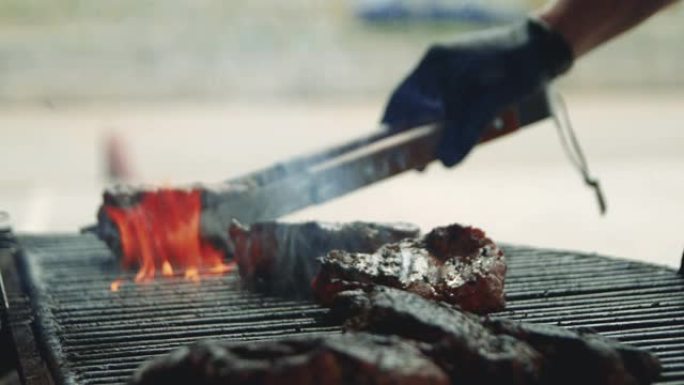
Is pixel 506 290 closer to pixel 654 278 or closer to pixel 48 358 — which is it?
pixel 654 278

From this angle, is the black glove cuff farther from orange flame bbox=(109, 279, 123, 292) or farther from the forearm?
orange flame bbox=(109, 279, 123, 292)

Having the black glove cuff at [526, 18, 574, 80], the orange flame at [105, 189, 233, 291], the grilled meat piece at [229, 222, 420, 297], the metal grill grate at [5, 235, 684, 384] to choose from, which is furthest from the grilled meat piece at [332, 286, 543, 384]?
the black glove cuff at [526, 18, 574, 80]

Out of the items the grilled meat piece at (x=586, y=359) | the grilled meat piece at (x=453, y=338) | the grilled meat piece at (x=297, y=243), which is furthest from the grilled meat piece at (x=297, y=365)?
the grilled meat piece at (x=297, y=243)

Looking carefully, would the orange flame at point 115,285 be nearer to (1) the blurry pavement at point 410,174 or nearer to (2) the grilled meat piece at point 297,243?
(2) the grilled meat piece at point 297,243

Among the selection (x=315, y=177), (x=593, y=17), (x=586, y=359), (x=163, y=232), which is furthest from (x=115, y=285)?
(x=593, y=17)

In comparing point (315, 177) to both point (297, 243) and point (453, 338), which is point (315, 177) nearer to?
point (297, 243)

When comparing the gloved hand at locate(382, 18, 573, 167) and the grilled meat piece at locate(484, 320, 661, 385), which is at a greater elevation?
the gloved hand at locate(382, 18, 573, 167)

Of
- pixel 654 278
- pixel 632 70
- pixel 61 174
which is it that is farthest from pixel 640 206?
pixel 632 70
